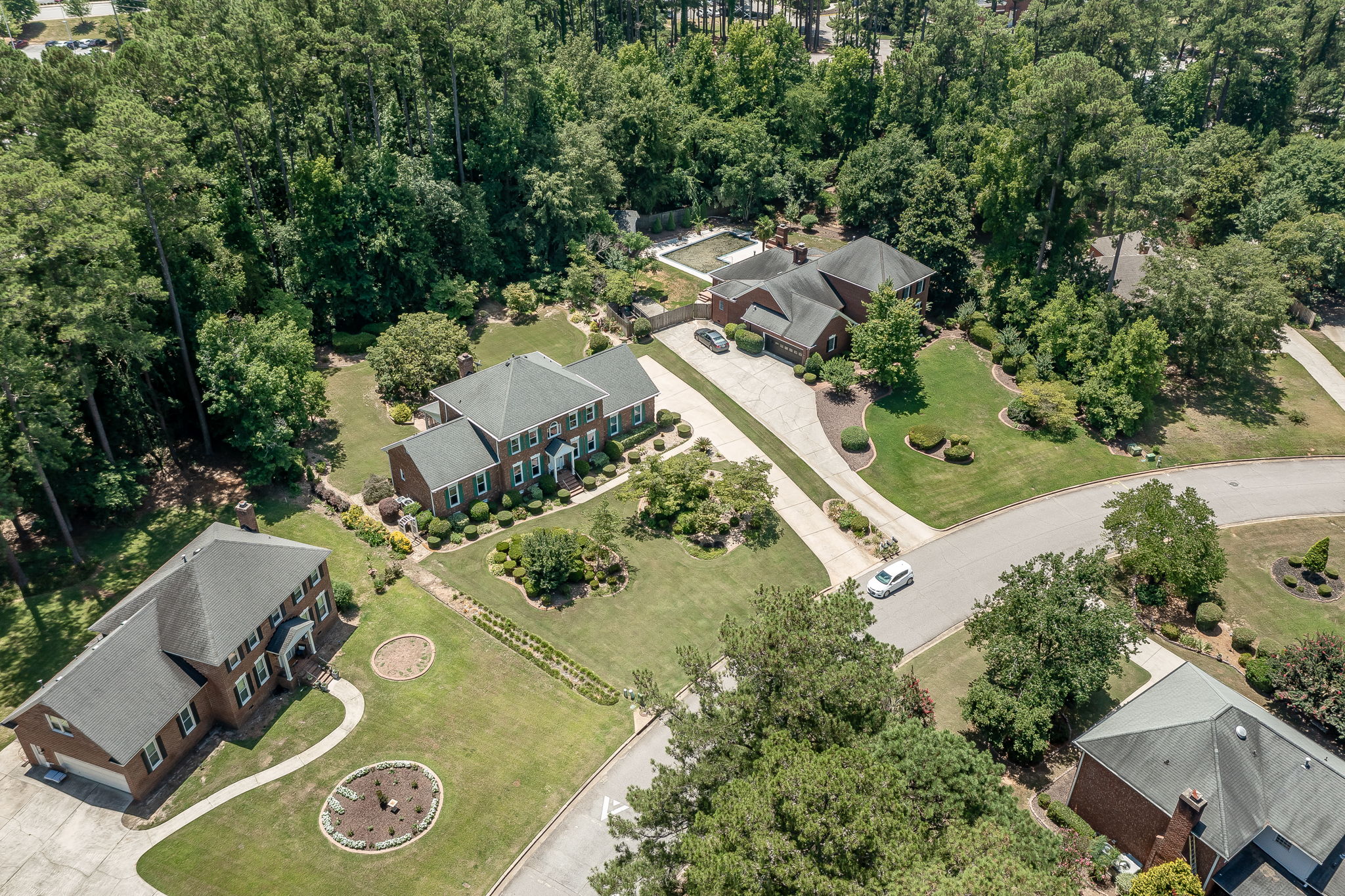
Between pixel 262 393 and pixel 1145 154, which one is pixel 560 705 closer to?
pixel 262 393

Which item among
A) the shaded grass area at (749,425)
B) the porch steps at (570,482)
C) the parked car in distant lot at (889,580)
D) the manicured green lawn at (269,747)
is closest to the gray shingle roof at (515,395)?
the porch steps at (570,482)

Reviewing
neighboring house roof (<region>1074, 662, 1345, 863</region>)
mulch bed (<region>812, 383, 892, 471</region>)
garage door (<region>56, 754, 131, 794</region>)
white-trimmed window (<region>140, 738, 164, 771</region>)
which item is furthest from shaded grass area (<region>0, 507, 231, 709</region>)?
neighboring house roof (<region>1074, 662, 1345, 863</region>)

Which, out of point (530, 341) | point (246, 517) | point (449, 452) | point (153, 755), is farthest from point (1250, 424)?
point (153, 755)

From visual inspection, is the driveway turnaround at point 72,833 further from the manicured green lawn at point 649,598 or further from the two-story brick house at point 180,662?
the manicured green lawn at point 649,598

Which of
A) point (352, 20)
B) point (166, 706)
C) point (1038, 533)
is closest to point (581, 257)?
point (352, 20)

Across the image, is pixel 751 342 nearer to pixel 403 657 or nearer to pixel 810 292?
pixel 810 292

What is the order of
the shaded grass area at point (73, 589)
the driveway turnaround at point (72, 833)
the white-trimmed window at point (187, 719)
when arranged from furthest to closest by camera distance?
the shaded grass area at point (73, 589) → the white-trimmed window at point (187, 719) → the driveway turnaround at point (72, 833)
